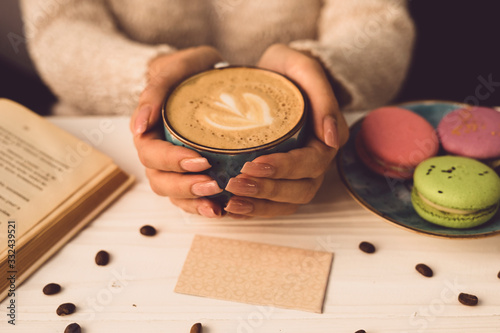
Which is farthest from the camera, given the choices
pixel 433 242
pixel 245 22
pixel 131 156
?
pixel 245 22

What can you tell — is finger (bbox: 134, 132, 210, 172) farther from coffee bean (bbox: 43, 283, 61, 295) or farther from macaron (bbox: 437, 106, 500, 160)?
macaron (bbox: 437, 106, 500, 160)

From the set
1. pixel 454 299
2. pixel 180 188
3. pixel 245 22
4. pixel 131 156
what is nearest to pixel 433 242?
pixel 454 299

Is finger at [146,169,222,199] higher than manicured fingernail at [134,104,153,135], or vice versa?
manicured fingernail at [134,104,153,135]

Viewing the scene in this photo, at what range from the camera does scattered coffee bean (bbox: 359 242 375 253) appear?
2.26 feet

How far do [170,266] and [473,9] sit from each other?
64.6 inches

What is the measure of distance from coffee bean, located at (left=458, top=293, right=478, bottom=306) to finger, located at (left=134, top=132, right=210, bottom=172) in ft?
1.36

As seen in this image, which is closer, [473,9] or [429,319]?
[429,319]

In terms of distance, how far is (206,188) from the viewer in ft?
2.06

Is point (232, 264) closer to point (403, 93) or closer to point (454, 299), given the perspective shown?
point (454, 299)

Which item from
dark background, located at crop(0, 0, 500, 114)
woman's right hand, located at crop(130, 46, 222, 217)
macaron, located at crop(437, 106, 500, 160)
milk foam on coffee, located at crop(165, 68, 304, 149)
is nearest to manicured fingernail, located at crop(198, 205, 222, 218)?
woman's right hand, located at crop(130, 46, 222, 217)

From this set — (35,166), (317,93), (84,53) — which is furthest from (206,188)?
(84,53)

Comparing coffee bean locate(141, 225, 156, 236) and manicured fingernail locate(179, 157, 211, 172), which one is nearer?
manicured fingernail locate(179, 157, 211, 172)

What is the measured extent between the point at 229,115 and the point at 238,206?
0.15 meters

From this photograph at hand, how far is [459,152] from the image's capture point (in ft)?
2.52
